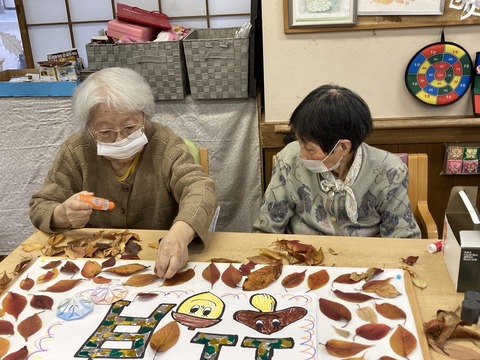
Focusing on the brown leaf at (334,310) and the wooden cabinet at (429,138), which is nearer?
the brown leaf at (334,310)

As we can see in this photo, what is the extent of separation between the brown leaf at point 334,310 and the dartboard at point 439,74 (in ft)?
4.67

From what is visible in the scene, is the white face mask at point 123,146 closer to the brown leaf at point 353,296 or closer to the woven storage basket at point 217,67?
the brown leaf at point 353,296

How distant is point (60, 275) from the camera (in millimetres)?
1145

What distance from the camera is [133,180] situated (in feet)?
5.08

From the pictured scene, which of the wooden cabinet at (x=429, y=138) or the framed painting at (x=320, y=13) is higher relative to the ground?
the framed painting at (x=320, y=13)

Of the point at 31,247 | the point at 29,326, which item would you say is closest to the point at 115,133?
Answer: the point at 31,247

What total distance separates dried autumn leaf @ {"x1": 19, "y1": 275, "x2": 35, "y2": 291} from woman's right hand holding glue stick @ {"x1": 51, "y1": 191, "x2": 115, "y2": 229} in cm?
23

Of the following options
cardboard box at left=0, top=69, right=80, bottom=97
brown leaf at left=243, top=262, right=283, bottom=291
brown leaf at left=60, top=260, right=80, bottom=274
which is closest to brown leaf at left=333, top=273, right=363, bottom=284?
brown leaf at left=243, top=262, right=283, bottom=291

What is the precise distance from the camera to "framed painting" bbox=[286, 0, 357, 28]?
2.01 m

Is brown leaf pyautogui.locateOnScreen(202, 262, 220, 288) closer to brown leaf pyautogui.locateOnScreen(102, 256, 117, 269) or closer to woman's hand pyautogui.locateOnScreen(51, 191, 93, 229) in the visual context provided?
brown leaf pyautogui.locateOnScreen(102, 256, 117, 269)

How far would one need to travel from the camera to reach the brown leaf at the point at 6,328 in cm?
94

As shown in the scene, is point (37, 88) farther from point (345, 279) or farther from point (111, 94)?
point (345, 279)

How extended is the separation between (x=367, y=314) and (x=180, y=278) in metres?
0.42

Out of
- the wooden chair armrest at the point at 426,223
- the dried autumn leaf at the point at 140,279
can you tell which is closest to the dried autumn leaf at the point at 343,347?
the dried autumn leaf at the point at 140,279
